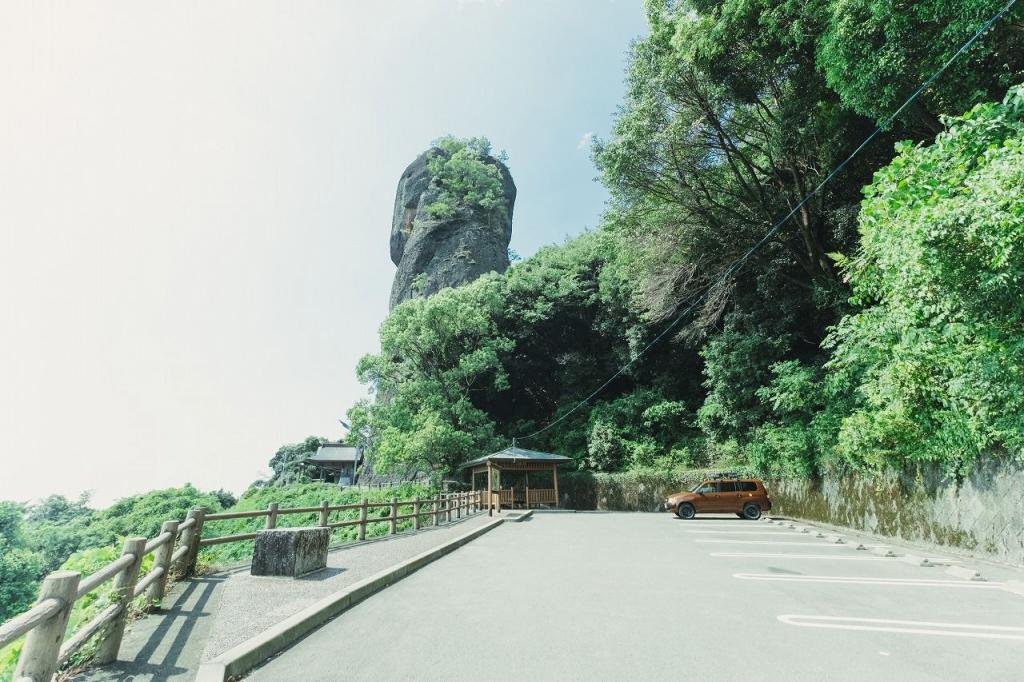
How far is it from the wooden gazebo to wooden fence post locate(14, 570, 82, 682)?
63.4ft

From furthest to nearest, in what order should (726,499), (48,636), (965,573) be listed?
(726,499)
(965,573)
(48,636)

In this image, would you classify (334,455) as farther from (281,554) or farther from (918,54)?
(918,54)

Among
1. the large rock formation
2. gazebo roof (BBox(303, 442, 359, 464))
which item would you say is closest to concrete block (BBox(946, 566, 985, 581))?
the large rock formation

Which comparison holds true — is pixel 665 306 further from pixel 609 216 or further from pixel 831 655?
pixel 831 655

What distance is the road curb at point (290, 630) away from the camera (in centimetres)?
343

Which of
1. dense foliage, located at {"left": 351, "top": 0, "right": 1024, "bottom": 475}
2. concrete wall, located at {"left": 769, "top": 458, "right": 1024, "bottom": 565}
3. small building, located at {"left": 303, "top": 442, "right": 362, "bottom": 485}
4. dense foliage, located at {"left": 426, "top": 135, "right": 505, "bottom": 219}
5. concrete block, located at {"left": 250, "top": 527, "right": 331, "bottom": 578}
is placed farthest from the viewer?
small building, located at {"left": 303, "top": 442, "right": 362, "bottom": 485}

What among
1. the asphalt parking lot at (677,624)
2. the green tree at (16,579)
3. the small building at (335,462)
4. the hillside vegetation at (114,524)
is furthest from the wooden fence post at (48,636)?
the small building at (335,462)

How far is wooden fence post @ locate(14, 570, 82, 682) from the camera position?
Result: 106 inches

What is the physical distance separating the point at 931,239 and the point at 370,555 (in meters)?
9.91

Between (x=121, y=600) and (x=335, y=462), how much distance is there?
5428cm

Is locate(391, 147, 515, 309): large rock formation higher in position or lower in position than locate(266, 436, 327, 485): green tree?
higher

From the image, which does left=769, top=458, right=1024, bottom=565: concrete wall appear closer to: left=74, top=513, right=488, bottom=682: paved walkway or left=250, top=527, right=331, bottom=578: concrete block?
left=74, top=513, right=488, bottom=682: paved walkway

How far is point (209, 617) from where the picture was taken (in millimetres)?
4762

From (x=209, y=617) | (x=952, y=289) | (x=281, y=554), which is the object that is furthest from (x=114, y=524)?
(x=952, y=289)
